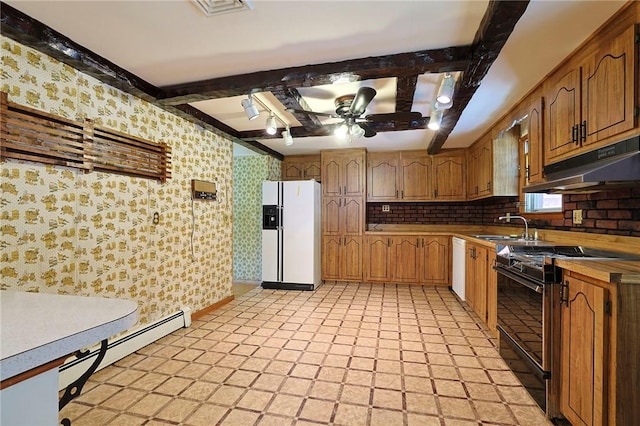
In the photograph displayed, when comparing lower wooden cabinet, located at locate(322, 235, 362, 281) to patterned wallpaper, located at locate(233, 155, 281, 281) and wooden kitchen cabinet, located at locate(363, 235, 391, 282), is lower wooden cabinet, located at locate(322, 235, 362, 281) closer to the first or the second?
wooden kitchen cabinet, located at locate(363, 235, 391, 282)

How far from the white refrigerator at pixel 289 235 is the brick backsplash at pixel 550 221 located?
135 centimetres

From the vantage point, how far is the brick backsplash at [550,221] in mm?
1916

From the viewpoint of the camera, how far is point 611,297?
124cm

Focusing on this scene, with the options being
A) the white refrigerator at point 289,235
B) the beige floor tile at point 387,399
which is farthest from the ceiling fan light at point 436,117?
the beige floor tile at point 387,399

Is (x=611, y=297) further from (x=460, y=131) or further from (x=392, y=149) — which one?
(x=392, y=149)

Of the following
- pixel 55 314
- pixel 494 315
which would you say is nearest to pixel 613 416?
pixel 494 315

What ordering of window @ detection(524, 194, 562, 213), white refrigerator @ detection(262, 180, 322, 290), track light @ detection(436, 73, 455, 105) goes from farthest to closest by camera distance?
white refrigerator @ detection(262, 180, 322, 290)
window @ detection(524, 194, 562, 213)
track light @ detection(436, 73, 455, 105)

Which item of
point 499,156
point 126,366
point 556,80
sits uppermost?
point 556,80

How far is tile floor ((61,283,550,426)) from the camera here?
1.71 m

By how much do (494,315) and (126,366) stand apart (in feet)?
9.96

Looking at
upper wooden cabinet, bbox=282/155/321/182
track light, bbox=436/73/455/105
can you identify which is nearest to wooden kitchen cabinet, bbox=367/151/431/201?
upper wooden cabinet, bbox=282/155/321/182

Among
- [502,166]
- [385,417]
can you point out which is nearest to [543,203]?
[502,166]

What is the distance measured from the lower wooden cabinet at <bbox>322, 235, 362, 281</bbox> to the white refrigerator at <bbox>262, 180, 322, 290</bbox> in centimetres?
38

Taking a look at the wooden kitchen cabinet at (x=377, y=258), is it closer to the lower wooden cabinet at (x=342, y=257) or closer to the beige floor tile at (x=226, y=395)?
the lower wooden cabinet at (x=342, y=257)
